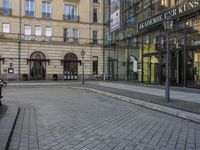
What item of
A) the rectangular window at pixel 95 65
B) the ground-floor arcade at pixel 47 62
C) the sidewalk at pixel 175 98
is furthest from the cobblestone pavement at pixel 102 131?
the rectangular window at pixel 95 65

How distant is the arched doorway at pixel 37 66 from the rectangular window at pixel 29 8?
5.78m

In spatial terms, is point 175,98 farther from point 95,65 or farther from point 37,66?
point 95,65

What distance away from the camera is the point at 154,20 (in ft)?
98.1

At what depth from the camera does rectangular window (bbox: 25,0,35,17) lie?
163 ft

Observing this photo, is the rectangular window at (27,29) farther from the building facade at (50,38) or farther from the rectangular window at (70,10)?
the rectangular window at (70,10)

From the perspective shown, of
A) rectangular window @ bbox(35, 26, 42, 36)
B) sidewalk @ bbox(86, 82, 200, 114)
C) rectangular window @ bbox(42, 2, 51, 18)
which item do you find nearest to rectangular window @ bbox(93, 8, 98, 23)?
rectangular window @ bbox(42, 2, 51, 18)

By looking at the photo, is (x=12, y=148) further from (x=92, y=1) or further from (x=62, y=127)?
(x=92, y=1)

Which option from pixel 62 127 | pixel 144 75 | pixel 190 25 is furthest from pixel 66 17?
pixel 62 127

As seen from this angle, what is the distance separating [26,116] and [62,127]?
261 centimetres

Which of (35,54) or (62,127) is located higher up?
(35,54)

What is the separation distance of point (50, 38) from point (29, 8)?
17.1 ft

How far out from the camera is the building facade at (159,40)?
2525 cm

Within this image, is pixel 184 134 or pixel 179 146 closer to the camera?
pixel 179 146

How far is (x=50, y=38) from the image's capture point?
5062 centimetres
